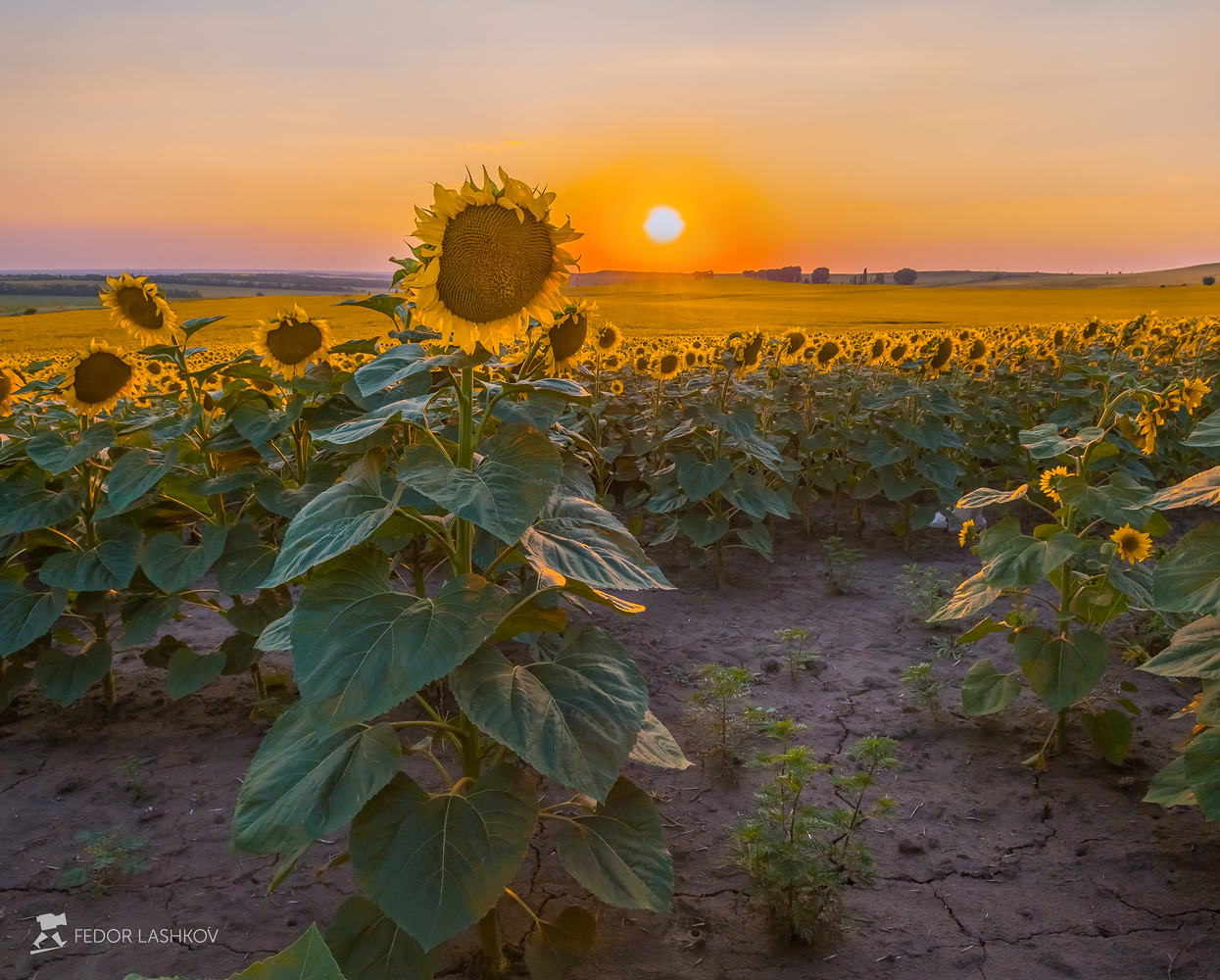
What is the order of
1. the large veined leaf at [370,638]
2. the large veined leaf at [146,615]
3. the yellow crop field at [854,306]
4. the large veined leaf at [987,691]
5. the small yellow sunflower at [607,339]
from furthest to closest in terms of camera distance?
the yellow crop field at [854,306] → the small yellow sunflower at [607,339] → the large veined leaf at [146,615] → the large veined leaf at [987,691] → the large veined leaf at [370,638]

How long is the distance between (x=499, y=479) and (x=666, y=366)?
555cm

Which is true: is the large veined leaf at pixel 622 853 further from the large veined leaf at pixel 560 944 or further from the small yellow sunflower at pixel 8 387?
the small yellow sunflower at pixel 8 387

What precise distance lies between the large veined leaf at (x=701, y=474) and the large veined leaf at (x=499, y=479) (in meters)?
3.92

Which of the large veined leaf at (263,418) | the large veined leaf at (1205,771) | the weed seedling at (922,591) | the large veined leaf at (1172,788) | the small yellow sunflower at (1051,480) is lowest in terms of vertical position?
the weed seedling at (922,591)

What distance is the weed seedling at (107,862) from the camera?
2.88m

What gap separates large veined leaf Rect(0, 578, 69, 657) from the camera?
141 inches

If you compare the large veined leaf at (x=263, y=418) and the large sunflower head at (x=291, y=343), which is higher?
the large sunflower head at (x=291, y=343)

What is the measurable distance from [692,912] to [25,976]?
206cm

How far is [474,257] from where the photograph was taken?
6.95 feet

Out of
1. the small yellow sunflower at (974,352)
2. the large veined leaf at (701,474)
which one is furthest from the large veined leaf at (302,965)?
the small yellow sunflower at (974,352)

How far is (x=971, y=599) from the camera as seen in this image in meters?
3.57

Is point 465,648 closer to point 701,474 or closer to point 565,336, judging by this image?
point 565,336

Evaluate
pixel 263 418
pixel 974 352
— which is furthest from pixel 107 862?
→ pixel 974 352

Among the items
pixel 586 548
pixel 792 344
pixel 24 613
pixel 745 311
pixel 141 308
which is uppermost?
pixel 745 311
